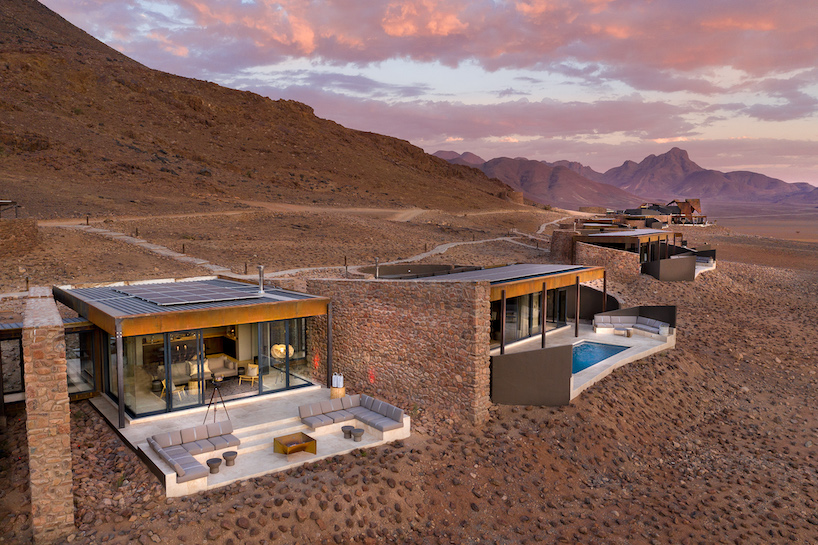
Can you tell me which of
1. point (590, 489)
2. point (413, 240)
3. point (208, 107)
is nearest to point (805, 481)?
point (590, 489)

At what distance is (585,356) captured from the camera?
19828mm

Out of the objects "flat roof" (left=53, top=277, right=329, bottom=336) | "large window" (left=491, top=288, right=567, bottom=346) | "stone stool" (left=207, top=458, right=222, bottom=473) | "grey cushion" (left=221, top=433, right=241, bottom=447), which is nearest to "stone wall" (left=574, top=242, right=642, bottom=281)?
"large window" (left=491, top=288, right=567, bottom=346)

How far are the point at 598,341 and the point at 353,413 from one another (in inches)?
445

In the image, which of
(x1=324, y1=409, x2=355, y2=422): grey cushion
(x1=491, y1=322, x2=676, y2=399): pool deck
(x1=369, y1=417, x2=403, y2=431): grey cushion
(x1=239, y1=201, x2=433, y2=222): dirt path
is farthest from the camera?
(x1=239, y1=201, x2=433, y2=222): dirt path

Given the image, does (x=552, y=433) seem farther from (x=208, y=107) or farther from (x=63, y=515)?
(x=208, y=107)

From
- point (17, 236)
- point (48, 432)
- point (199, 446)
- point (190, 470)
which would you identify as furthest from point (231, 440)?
point (17, 236)

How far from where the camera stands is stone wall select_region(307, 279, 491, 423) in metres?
14.9

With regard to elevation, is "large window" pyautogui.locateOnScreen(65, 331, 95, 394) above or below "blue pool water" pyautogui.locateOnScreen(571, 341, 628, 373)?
above

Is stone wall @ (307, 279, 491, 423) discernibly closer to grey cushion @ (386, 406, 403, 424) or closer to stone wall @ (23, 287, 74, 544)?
grey cushion @ (386, 406, 403, 424)

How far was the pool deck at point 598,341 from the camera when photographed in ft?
56.9

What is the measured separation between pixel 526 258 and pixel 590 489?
29.8 metres

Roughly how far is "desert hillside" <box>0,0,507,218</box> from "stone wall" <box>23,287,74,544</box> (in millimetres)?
35917

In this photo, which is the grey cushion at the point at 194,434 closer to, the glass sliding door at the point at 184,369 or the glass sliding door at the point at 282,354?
the glass sliding door at the point at 184,369

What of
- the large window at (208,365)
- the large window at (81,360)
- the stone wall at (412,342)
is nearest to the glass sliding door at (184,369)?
the large window at (208,365)
